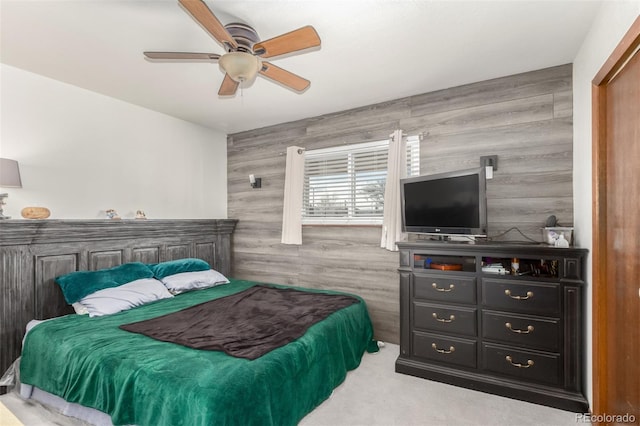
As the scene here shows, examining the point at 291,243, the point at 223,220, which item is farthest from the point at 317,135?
the point at 223,220

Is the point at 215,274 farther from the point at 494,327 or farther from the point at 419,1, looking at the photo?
the point at 419,1

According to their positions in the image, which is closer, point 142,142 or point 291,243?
point 142,142

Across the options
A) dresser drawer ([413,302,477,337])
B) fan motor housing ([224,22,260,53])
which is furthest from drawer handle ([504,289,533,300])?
fan motor housing ([224,22,260,53])

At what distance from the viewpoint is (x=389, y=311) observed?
3.56 m

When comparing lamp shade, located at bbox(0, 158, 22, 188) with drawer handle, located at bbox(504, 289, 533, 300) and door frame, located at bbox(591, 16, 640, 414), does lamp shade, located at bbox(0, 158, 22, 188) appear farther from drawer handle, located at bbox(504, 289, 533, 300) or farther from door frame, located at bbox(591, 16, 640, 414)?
door frame, located at bbox(591, 16, 640, 414)

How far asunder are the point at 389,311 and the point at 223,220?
2557 mm

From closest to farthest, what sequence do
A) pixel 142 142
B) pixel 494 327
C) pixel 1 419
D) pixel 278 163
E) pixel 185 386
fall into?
pixel 1 419
pixel 185 386
pixel 494 327
pixel 142 142
pixel 278 163

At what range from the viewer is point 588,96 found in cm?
227

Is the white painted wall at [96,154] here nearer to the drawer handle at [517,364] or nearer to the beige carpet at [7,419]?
the beige carpet at [7,419]

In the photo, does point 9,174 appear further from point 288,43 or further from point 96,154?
point 288,43

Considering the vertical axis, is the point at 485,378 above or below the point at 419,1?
below

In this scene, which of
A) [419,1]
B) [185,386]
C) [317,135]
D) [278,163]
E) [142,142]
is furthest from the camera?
[278,163]

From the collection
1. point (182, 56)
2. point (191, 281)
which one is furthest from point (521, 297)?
point (191, 281)

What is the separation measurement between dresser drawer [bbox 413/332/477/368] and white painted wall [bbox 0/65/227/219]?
3.23 meters
